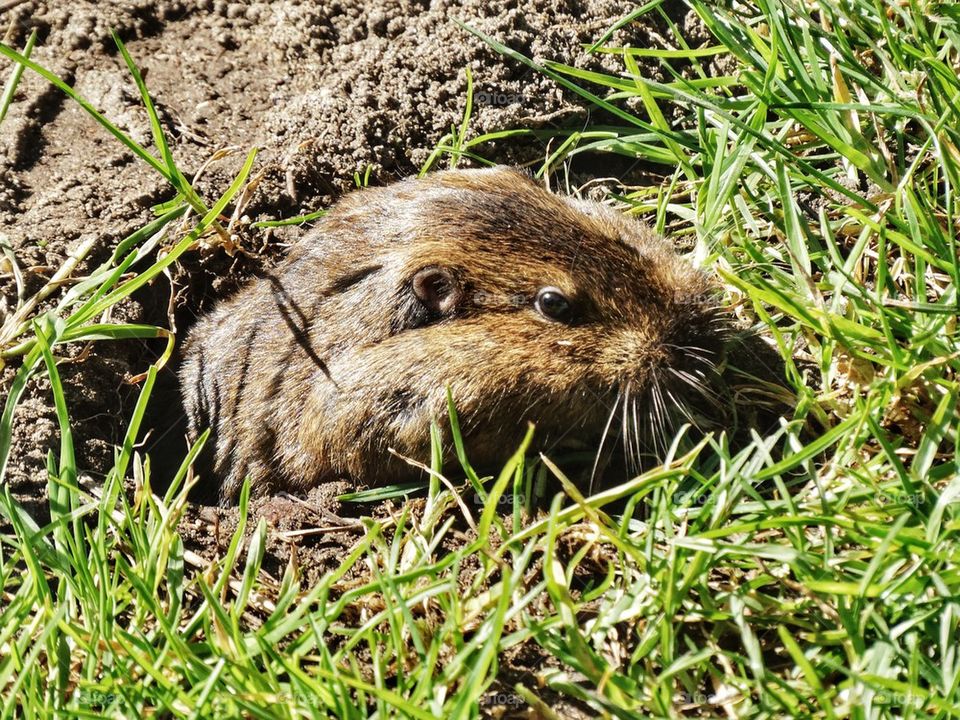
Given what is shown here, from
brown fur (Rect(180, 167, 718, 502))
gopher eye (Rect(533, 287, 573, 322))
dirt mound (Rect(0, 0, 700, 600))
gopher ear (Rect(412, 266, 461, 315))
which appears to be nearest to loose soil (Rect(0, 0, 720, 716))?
dirt mound (Rect(0, 0, 700, 600))

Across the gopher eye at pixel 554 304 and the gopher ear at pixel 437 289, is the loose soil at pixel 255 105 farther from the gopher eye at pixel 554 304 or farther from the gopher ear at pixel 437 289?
the gopher eye at pixel 554 304

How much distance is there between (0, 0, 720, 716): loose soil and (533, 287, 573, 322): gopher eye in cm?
132

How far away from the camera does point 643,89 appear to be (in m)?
4.20

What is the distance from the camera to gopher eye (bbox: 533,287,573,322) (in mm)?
3779

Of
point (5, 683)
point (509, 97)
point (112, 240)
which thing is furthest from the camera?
point (509, 97)

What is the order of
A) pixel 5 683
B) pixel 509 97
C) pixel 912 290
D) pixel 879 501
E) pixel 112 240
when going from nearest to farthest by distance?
pixel 5 683 → pixel 879 501 → pixel 912 290 → pixel 112 240 → pixel 509 97

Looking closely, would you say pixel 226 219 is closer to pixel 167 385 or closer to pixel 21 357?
pixel 167 385

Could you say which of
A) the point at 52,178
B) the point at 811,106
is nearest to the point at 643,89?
the point at 811,106

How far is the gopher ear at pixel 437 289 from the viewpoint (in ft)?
12.5

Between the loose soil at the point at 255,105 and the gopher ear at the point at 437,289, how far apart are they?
1157mm

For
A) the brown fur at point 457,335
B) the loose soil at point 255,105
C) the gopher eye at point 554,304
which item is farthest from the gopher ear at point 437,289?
the loose soil at point 255,105

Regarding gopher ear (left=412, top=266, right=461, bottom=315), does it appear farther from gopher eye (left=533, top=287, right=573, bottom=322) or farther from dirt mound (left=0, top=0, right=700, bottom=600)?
dirt mound (left=0, top=0, right=700, bottom=600)

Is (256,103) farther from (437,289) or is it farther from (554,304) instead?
(554,304)

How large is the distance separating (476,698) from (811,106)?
7.95 ft
